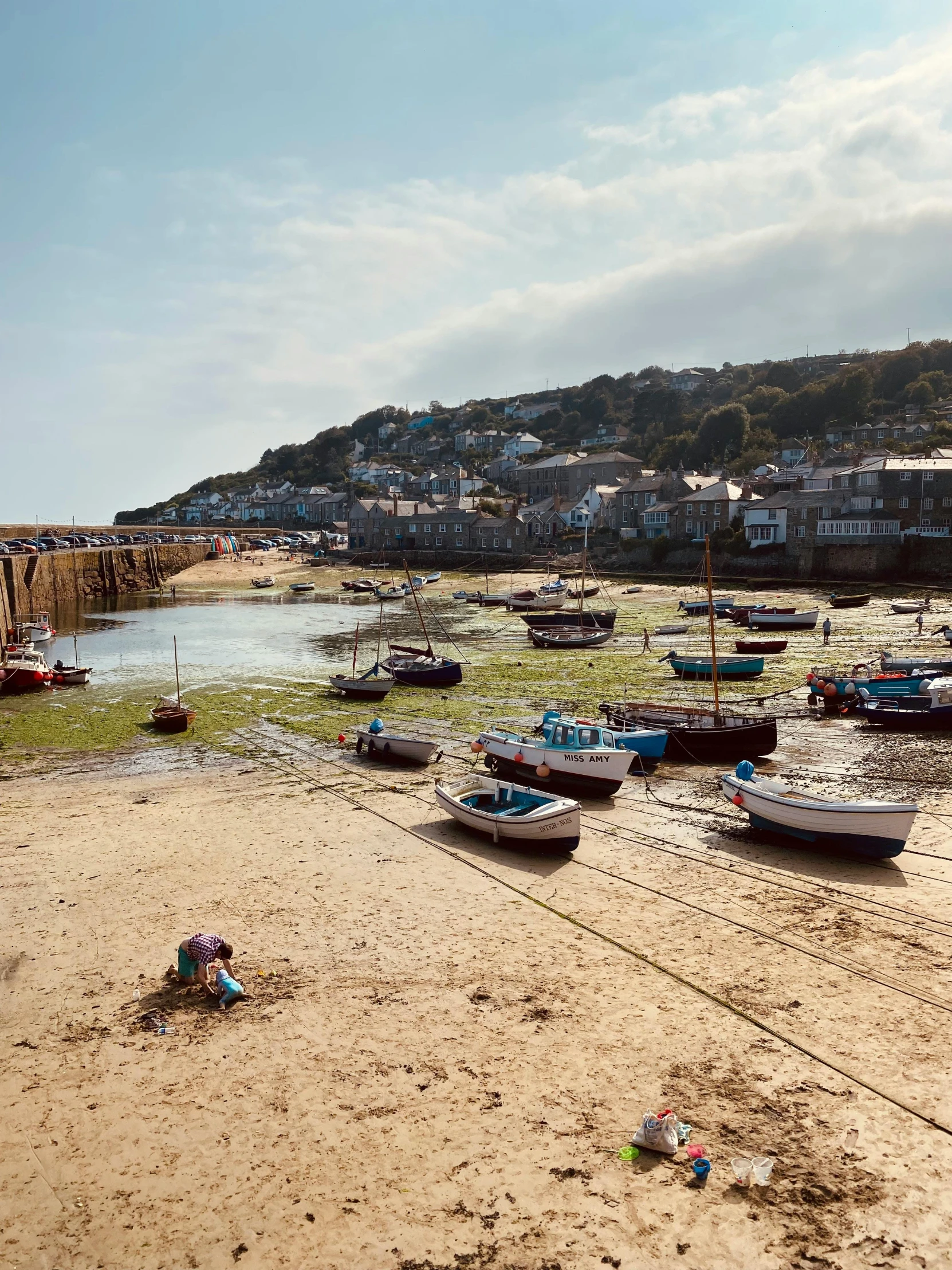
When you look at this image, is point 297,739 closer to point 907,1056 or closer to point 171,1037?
point 171,1037

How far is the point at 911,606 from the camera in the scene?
5266 centimetres

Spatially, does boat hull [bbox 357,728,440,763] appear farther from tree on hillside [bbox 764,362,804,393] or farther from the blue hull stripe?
tree on hillside [bbox 764,362,804,393]

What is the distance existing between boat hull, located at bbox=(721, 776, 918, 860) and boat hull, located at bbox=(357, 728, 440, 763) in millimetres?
9397

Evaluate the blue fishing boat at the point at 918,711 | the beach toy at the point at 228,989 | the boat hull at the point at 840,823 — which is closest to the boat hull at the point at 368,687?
the blue fishing boat at the point at 918,711

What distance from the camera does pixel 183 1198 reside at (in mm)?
7781

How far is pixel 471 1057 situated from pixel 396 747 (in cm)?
1407

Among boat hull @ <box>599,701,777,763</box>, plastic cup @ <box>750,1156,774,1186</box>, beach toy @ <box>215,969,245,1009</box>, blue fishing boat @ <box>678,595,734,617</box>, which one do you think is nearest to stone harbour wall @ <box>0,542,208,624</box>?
blue fishing boat @ <box>678,595,734,617</box>

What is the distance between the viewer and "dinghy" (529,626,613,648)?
4528cm

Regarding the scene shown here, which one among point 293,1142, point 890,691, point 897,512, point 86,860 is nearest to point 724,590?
point 897,512

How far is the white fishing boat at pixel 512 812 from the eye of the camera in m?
16.0

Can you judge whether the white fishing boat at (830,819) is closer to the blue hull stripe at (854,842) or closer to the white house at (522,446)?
the blue hull stripe at (854,842)

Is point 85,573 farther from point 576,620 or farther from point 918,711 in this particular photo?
point 918,711

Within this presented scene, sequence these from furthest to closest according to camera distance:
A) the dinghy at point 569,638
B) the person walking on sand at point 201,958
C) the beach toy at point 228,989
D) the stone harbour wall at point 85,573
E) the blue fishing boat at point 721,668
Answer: the stone harbour wall at point 85,573, the dinghy at point 569,638, the blue fishing boat at point 721,668, the person walking on sand at point 201,958, the beach toy at point 228,989

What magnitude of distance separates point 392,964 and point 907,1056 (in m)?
6.47
